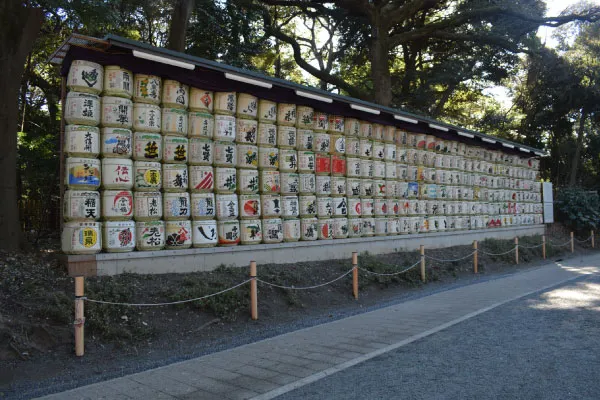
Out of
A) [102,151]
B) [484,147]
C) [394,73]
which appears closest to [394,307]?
[102,151]

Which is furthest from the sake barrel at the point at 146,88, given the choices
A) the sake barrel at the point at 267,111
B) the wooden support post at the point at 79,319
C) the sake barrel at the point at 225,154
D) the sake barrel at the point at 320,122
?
the sake barrel at the point at 320,122

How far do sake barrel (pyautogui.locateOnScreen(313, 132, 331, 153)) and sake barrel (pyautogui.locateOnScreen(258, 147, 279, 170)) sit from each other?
4.06 feet

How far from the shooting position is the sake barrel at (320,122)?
34.8 ft

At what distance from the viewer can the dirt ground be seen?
5090 millimetres

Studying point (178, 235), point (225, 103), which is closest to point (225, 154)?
point (225, 103)

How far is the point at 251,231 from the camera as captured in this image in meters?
8.98

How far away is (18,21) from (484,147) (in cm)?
1443

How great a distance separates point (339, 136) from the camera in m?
11.1

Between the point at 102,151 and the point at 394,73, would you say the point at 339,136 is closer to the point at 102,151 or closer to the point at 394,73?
the point at 102,151

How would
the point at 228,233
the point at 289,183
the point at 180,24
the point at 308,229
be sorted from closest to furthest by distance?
the point at 228,233 < the point at 289,183 < the point at 308,229 < the point at 180,24

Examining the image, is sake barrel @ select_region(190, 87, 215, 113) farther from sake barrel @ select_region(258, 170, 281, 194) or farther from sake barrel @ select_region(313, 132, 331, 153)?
sake barrel @ select_region(313, 132, 331, 153)

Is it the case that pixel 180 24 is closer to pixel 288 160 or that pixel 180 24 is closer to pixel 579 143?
pixel 288 160

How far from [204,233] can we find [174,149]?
1.51 metres

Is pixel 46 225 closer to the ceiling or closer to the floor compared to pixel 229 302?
closer to the ceiling
